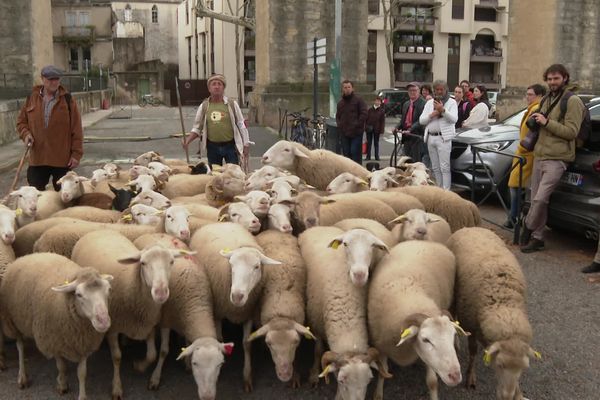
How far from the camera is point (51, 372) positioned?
4359 mm

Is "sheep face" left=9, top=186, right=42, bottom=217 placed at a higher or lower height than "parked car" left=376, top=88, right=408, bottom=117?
lower

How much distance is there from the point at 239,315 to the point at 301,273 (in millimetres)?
530

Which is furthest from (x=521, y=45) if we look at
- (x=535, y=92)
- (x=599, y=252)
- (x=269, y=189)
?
(x=269, y=189)

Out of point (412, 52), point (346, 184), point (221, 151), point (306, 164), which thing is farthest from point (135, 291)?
point (412, 52)

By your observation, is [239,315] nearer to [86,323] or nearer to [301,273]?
[301,273]

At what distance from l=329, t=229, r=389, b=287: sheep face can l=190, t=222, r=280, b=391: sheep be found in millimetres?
486

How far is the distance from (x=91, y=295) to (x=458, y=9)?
5544 centimetres

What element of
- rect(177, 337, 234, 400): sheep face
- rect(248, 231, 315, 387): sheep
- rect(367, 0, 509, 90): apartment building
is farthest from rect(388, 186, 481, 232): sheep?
rect(367, 0, 509, 90): apartment building

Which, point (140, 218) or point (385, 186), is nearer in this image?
point (140, 218)

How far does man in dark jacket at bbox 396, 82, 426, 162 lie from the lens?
1098cm

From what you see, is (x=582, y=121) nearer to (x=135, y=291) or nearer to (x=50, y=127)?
(x=135, y=291)

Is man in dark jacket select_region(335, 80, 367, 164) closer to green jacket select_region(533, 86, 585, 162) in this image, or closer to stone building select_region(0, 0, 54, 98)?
green jacket select_region(533, 86, 585, 162)

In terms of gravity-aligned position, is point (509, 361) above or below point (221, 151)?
below

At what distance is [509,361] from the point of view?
11.7 ft
